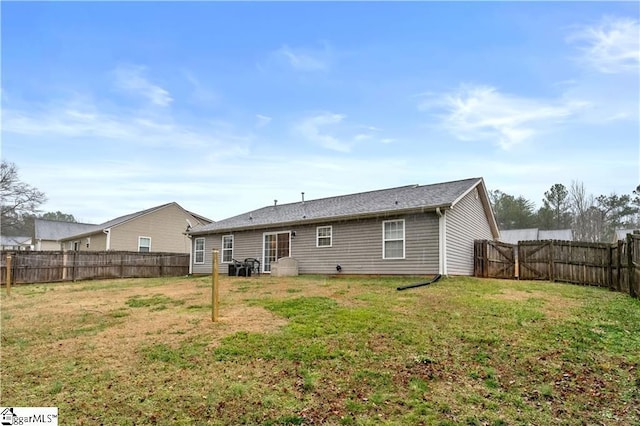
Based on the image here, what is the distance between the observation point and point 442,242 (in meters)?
12.7

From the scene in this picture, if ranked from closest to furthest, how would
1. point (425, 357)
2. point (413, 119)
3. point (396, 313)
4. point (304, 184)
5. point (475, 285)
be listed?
point (425, 357)
point (396, 313)
point (475, 285)
point (413, 119)
point (304, 184)

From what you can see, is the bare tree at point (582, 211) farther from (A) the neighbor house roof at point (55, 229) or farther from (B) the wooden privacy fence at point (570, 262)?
(A) the neighbor house roof at point (55, 229)

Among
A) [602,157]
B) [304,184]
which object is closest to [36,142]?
[304,184]

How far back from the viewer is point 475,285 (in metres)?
11.2

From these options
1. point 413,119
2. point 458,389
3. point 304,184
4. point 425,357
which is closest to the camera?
point 458,389

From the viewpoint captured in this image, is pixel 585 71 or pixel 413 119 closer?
pixel 585 71

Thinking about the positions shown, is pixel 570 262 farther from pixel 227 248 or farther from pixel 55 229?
pixel 55 229

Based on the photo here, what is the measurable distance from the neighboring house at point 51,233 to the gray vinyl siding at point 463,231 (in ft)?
99.6

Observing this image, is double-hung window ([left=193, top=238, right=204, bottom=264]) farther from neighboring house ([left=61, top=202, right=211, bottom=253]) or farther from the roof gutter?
neighboring house ([left=61, top=202, right=211, bottom=253])

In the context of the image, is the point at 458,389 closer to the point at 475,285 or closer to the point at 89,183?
the point at 475,285

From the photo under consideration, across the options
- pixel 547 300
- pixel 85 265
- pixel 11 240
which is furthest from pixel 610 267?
pixel 11 240

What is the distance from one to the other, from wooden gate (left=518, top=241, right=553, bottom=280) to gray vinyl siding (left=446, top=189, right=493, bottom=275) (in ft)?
5.86

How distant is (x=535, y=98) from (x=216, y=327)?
12.6 m

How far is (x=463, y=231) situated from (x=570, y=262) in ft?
11.6
